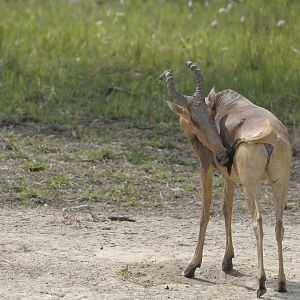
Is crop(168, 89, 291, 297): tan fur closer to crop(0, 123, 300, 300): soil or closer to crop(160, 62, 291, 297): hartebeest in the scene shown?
crop(160, 62, 291, 297): hartebeest

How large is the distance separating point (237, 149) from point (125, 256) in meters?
1.38

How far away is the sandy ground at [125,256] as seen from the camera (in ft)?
21.9

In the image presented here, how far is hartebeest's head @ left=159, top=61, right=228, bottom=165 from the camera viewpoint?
6.87 m

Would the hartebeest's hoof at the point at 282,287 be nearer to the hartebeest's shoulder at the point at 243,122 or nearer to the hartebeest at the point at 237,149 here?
the hartebeest at the point at 237,149

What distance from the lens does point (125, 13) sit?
14883 mm

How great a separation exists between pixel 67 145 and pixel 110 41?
3374 millimetres

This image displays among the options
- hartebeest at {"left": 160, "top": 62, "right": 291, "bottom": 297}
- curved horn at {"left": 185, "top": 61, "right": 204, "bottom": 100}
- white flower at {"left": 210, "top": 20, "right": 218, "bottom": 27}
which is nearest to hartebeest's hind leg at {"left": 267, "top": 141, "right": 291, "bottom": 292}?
hartebeest at {"left": 160, "top": 62, "right": 291, "bottom": 297}

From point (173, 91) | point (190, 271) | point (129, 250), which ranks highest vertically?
point (173, 91)

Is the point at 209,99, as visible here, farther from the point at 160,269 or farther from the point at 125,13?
the point at 125,13

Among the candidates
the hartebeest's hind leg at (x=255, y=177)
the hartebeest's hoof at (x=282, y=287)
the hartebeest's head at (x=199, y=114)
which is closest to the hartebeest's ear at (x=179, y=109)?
the hartebeest's head at (x=199, y=114)

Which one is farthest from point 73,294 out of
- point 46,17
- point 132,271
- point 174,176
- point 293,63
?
point 46,17

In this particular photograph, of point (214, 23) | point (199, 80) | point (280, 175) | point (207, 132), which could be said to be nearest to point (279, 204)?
point (280, 175)

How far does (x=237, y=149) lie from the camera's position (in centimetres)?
662

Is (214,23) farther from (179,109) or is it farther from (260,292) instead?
(260,292)
